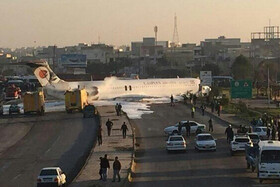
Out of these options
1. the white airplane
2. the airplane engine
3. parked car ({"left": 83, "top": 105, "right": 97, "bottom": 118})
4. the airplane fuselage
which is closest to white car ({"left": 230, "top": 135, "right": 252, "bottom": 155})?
parked car ({"left": 83, "top": 105, "right": 97, "bottom": 118})

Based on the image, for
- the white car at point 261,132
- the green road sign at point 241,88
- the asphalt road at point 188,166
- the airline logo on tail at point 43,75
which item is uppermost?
the airline logo on tail at point 43,75

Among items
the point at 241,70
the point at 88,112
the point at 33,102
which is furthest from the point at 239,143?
the point at 241,70

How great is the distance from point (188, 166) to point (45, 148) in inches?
516

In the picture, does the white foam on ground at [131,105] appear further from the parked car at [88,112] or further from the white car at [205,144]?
the white car at [205,144]

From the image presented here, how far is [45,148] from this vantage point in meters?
42.0

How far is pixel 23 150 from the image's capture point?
4156 cm

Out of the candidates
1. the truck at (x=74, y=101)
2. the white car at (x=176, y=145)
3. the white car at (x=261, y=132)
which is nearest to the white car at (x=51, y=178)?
the white car at (x=176, y=145)

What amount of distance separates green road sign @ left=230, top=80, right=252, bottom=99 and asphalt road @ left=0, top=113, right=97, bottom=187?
532 inches

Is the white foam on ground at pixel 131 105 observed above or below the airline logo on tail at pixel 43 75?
below

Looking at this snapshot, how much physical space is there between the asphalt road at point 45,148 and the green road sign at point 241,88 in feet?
44.3

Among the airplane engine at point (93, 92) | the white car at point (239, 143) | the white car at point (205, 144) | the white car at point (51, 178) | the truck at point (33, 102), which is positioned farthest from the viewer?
the airplane engine at point (93, 92)

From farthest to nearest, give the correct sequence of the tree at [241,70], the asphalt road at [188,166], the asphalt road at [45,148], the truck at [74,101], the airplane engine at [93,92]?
the tree at [241,70]
the airplane engine at [93,92]
the truck at [74,101]
the asphalt road at [45,148]
the asphalt road at [188,166]

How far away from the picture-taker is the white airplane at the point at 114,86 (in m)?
78.0

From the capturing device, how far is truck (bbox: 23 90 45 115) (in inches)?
2519
